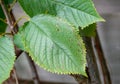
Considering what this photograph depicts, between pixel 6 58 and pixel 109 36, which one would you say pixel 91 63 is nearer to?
pixel 6 58

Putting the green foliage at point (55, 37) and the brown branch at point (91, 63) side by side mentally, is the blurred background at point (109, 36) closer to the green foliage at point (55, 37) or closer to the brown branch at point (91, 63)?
the brown branch at point (91, 63)

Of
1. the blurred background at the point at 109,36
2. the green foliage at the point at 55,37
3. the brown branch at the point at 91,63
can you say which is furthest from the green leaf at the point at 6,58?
the blurred background at the point at 109,36

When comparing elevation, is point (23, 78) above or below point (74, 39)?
below

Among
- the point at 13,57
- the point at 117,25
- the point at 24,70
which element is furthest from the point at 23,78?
the point at 13,57

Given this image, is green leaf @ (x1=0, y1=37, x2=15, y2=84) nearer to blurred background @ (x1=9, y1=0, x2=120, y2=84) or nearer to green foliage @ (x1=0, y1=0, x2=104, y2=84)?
green foliage @ (x1=0, y1=0, x2=104, y2=84)

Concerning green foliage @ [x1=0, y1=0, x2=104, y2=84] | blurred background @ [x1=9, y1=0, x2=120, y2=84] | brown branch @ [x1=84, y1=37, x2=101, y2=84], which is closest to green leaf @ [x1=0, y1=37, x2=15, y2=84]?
green foliage @ [x1=0, y1=0, x2=104, y2=84]

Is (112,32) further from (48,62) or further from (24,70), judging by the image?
(48,62)
